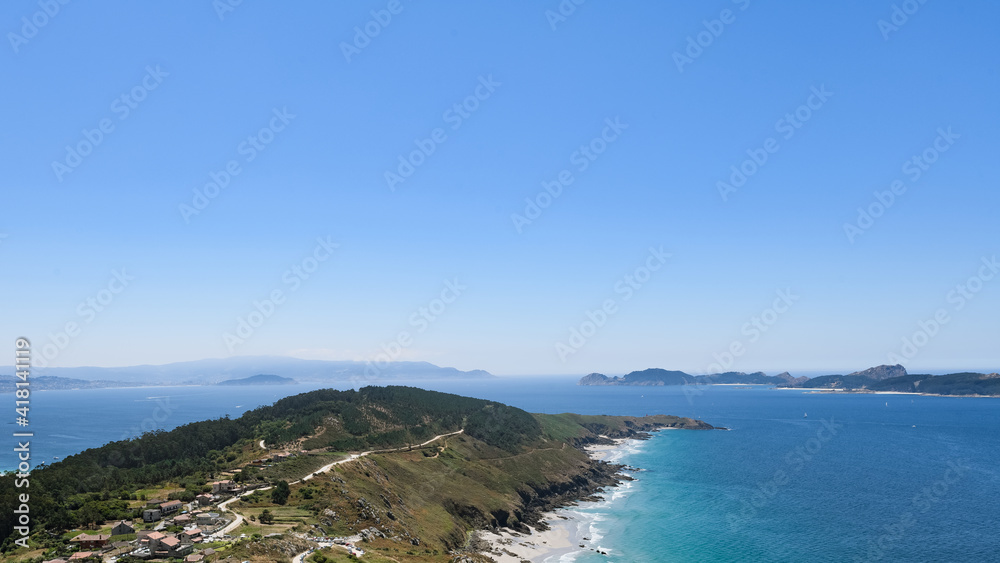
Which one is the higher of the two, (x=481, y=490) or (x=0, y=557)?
(x=0, y=557)

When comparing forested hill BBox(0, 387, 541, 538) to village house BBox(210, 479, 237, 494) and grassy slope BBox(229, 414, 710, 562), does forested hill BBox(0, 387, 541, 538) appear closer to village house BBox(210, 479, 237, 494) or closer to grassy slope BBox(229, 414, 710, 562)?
grassy slope BBox(229, 414, 710, 562)

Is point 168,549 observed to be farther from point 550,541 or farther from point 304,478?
point 550,541

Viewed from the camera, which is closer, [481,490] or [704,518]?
[704,518]

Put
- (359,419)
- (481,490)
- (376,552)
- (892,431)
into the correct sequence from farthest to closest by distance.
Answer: (892,431), (359,419), (481,490), (376,552)

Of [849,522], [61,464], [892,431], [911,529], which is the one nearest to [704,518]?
[849,522]

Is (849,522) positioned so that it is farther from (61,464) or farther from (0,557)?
(61,464)

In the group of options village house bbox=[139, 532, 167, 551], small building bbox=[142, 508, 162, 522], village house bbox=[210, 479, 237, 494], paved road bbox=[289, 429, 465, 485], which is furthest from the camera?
paved road bbox=[289, 429, 465, 485]

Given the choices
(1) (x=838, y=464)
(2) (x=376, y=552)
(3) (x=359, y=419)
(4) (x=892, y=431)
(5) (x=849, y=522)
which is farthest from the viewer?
(4) (x=892, y=431)

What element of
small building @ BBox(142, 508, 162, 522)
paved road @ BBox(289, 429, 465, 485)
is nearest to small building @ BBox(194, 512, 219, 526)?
small building @ BBox(142, 508, 162, 522)
